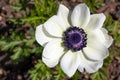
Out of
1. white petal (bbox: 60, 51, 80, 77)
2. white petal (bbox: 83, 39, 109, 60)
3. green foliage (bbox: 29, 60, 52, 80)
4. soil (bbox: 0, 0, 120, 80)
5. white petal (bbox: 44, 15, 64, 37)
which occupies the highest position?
white petal (bbox: 44, 15, 64, 37)

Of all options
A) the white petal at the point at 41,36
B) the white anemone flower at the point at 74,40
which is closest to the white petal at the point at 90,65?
the white anemone flower at the point at 74,40

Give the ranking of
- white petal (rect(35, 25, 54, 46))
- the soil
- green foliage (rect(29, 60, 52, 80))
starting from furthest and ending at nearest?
the soil < green foliage (rect(29, 60, 52, 80)) < white petal (rect(35, 25, 54, 46))

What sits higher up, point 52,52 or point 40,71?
point 52,52

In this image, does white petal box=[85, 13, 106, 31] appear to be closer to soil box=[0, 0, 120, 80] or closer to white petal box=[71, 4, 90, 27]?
white petal box=[71, 4, 90, 27]

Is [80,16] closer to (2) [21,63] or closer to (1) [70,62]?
(1) [70,62]

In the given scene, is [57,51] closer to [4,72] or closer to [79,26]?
[79,26]

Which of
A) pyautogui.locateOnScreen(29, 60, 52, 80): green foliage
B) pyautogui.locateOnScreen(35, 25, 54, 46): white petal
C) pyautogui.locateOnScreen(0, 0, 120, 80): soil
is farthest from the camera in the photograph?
pyautogui.locateOnScreen(0, 0, 120, 80): soil

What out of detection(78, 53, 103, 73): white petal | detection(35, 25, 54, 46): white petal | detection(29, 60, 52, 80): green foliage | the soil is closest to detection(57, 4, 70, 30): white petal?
detection(35, 25, 54, 46): white petal

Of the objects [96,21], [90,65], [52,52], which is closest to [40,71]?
[52,52]
